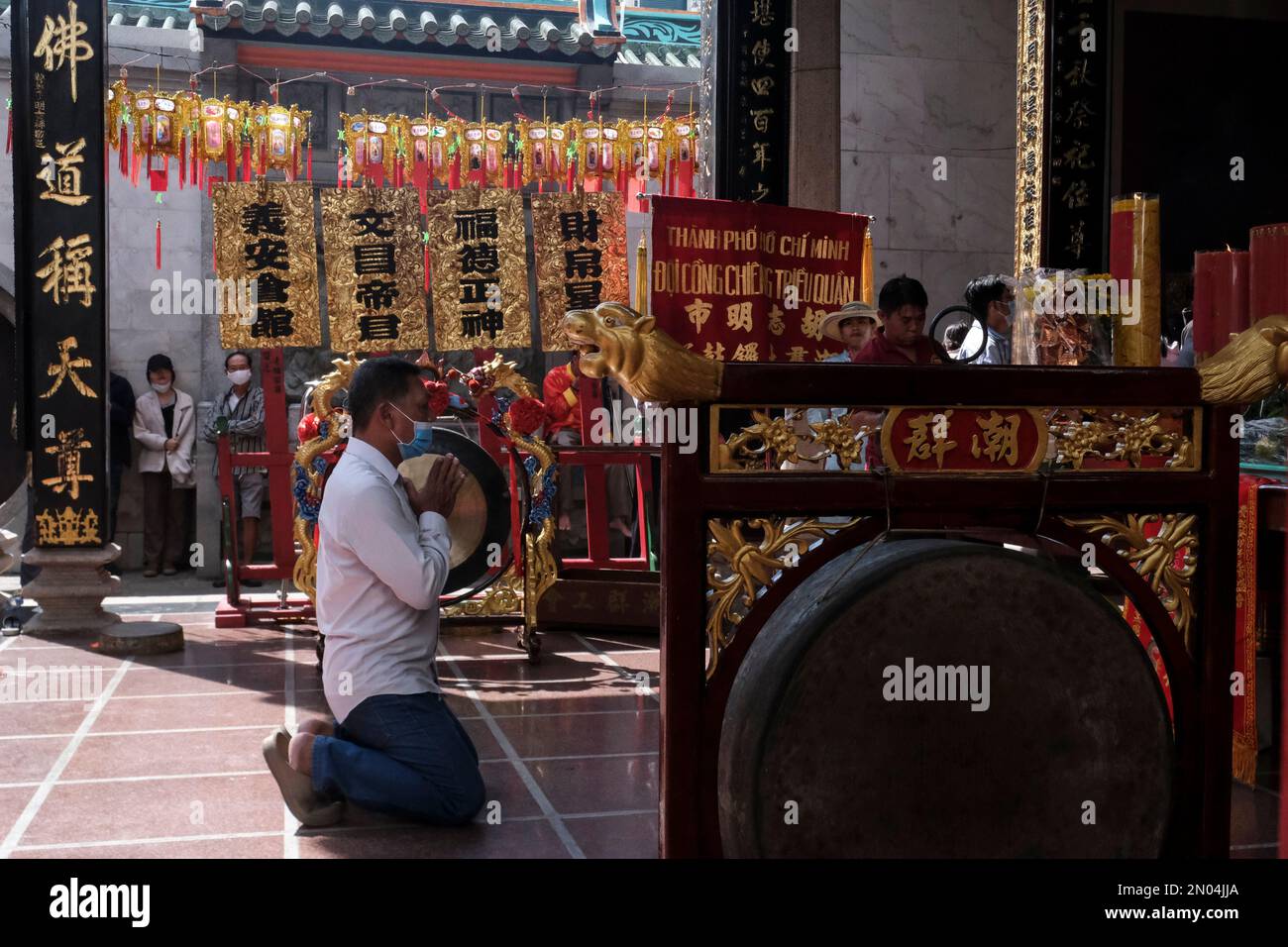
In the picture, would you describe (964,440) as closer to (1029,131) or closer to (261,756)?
(261,756)

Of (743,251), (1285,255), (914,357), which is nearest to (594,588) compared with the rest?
(743,251)

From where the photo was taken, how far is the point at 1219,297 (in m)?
3.33

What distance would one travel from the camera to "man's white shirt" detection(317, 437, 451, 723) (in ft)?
10.4

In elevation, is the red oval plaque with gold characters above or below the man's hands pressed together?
above

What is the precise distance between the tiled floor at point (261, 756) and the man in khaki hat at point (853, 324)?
1.57 metres

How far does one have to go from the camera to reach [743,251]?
179 inches

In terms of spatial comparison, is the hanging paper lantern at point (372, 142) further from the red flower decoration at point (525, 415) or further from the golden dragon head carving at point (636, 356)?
the golden dragon head carving at point (636, 356)

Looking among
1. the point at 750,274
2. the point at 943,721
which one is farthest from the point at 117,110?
the point at 943,721

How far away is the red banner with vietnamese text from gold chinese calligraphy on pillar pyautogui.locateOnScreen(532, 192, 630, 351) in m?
2.61

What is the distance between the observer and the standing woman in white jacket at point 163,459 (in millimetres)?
9203

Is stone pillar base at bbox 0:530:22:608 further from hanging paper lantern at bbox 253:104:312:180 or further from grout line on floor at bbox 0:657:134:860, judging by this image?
hanging paper lantern at bbox 253:104:312:180

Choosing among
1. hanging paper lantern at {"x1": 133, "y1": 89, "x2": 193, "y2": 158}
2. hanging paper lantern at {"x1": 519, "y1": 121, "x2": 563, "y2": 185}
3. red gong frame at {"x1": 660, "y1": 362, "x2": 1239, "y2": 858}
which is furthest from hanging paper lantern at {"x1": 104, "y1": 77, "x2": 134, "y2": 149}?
red gong frame at {"x1": 660, "y1": 362, "x2": 1239, "y2": 858}

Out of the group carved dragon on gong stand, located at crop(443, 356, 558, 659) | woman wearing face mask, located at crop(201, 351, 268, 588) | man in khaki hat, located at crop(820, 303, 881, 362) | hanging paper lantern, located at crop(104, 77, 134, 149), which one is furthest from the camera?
woman wearing face mask, located at crop(201, 351, 268, 588)
